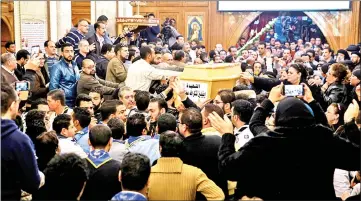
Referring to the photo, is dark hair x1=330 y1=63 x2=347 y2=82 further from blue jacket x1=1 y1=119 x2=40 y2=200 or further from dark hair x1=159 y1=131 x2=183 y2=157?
blue jacket x1=1 y1=119 x2=40 y2=200

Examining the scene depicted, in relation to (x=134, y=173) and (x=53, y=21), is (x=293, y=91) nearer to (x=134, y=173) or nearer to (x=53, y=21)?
(x=134, y=173)

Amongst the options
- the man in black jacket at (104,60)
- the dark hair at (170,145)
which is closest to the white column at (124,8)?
the man in black jacket at (104,60)

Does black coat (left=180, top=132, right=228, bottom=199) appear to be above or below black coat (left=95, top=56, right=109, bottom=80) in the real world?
below

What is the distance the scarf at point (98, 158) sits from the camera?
3.40m

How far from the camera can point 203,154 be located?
12.1 feet

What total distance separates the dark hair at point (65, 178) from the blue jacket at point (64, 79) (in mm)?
3987

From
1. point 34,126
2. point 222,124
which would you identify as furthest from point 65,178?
point 34,126

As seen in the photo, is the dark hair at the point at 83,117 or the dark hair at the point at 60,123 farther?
the dark hair at the point at 83,117

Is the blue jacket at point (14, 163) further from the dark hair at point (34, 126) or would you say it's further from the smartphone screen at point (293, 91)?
the smartphone screen at point (293, 91)

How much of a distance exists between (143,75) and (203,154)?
3172mm

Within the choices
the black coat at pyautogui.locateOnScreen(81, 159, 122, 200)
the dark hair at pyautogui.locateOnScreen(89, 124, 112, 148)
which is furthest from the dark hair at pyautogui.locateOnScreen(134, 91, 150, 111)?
the black coat at pyautogui.locateOnScreen(81, 159, 122, 200)

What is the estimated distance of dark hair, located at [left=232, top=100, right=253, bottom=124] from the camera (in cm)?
432

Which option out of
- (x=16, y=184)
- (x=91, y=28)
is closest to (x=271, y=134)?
(x=16, y=184)

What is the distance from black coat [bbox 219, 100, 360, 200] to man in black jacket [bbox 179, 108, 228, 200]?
672 millimetres
